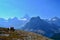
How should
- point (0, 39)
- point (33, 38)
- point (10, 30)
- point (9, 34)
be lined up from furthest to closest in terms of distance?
point (10, 30), point (9, 34), point (33, 38), point (0, 39)

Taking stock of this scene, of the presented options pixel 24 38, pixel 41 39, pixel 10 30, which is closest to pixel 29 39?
pixel 24 38

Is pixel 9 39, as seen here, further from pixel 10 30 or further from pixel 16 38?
pixel 10 30

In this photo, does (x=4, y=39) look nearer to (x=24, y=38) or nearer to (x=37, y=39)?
(x=24, y=38)

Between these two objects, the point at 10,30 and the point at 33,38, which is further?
the point at 10,30

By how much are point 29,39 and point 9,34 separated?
14908mm

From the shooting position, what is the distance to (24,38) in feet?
275

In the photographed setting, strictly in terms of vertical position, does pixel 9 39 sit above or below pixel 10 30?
below

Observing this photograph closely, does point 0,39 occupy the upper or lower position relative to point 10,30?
lower

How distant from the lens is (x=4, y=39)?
81.0 meters

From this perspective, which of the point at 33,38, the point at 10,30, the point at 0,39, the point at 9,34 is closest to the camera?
the point at 0,39

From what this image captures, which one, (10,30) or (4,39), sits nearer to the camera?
(4,39)

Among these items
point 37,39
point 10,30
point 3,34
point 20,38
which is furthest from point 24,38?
point 10,30

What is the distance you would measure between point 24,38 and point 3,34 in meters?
14.0

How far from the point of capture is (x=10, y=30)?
102 meters
